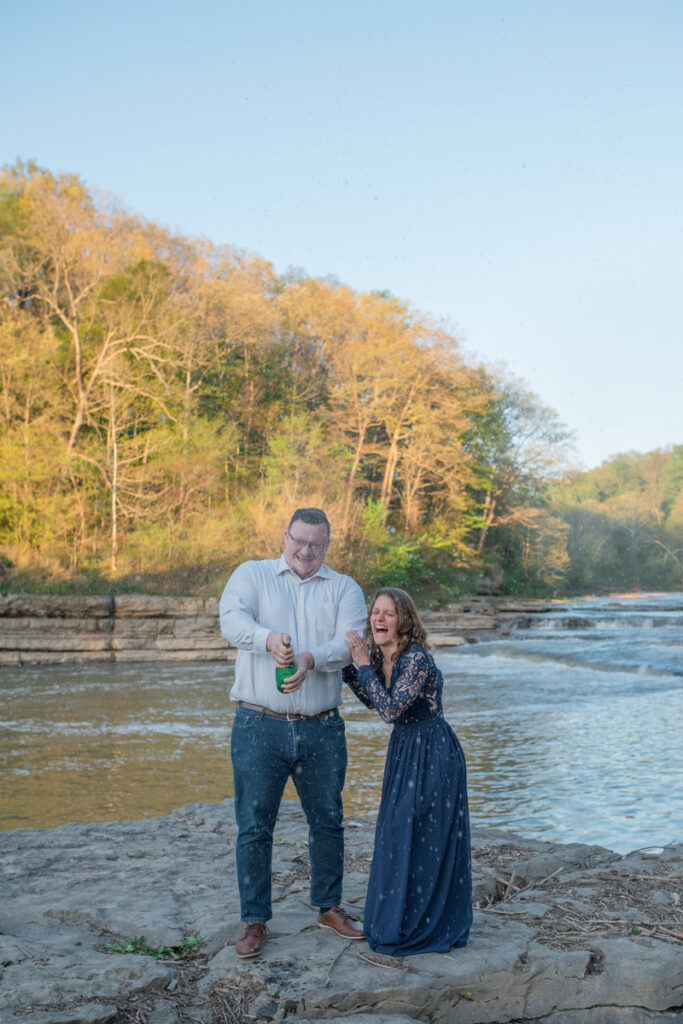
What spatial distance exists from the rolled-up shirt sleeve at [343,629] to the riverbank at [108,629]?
18.4 metres

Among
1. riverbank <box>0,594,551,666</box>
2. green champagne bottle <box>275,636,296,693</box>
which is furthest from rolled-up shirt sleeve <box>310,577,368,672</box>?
riverbank <box>0,594,551,666</box>

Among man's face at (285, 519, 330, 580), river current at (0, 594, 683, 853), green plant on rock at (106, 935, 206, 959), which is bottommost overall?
river current at (0, 594, 683, 853)

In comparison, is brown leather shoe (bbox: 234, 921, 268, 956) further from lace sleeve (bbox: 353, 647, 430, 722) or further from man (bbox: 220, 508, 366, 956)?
lace sleeve (bbox: 353, 647, 430, 722)

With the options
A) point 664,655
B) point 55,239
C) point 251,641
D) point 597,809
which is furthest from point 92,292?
point 251,641

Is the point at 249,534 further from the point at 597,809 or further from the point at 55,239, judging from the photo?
the point at 597,809

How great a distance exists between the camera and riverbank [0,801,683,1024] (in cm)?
320

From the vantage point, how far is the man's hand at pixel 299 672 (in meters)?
3.59

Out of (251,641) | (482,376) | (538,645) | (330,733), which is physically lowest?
(538,645)

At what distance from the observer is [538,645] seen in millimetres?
24047

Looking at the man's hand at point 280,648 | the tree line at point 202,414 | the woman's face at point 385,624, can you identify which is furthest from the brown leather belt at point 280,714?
the tree line at point 202,414

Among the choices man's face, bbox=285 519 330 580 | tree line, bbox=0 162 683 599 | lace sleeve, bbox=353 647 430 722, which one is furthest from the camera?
tree line, bbox=0 162 683 599

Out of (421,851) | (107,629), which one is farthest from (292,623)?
(107,629)

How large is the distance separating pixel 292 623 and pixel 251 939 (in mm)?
1298

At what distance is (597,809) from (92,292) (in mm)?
27977
